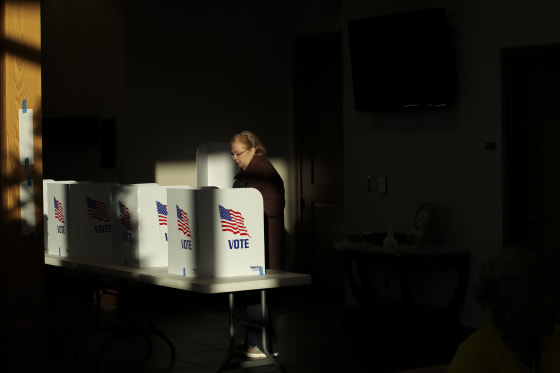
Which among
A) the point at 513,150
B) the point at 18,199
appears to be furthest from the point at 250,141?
the point at 18,199

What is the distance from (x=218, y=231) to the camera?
4.26 m

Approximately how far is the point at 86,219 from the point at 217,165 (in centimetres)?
168

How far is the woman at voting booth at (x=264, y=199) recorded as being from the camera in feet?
17.4

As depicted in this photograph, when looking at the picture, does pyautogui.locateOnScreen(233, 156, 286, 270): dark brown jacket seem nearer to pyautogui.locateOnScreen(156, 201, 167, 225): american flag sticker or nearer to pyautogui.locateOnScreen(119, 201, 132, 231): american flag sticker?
pyautogui.locateOnScreen(156, 201, 167, 225): american flag sticker

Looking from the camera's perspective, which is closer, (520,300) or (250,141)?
(520,300)

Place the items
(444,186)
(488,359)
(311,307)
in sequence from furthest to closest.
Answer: (311,307) → (444,186) → (488,359)

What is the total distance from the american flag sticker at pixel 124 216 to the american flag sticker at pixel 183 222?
540 millimetres

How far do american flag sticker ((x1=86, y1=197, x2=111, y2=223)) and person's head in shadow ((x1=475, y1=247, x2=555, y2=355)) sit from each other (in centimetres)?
355

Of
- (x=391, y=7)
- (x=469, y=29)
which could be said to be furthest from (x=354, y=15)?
(x=469, y=29)

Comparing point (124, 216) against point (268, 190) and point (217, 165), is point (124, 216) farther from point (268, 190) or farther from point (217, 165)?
point (217, 165)

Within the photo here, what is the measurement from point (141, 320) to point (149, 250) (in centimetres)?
231

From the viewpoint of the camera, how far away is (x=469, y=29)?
5.72 metres

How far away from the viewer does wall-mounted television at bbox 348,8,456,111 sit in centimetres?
575

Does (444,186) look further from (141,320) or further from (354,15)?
(141,320)
